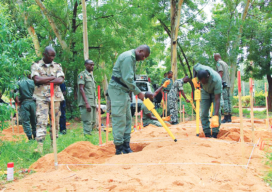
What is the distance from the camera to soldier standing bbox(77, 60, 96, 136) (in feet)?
19.1

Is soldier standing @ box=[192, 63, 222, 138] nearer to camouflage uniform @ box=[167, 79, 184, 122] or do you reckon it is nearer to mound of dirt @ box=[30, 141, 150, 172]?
mound of dirt @ box=[30, 141, 150, 172]

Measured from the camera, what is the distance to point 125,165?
3301 millimetres

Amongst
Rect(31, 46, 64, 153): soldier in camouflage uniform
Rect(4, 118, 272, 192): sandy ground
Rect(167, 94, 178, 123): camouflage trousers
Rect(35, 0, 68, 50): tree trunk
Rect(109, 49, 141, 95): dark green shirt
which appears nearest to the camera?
Rect(4, 118, 272, 192): sandy ground

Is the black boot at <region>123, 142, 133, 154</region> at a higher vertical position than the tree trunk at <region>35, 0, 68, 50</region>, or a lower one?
lower

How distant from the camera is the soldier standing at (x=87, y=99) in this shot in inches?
229

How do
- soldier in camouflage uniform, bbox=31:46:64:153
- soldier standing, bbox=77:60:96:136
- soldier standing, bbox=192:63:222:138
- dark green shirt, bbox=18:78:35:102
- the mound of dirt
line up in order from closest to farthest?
the mound of dirt
soldier in camouflage uniform, bbox=31:46:64:153
soldier standing, bbox=192:63:222:138
soldier standing, bbox=77:60:96:136
dark green shirt, bbox=18:78:35:102

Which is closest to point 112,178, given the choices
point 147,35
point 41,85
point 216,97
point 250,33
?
point 41,85

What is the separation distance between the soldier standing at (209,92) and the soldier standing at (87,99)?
7.65 feet

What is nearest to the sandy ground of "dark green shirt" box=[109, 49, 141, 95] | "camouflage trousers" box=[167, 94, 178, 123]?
"dark green shirt" box=[109, 49, 141, 95]

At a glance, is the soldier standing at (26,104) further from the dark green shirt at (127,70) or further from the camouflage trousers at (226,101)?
the camouflage trousers at (226,101)

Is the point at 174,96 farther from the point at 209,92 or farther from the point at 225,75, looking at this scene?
the point at 209,92

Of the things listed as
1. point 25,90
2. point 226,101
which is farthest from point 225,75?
point 25,90

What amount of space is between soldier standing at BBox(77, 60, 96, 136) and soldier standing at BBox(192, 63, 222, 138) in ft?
7.65

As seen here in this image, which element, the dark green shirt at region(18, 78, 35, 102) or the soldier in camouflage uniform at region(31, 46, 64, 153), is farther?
the dark green shirt at region(18, 78, 35, 102)
